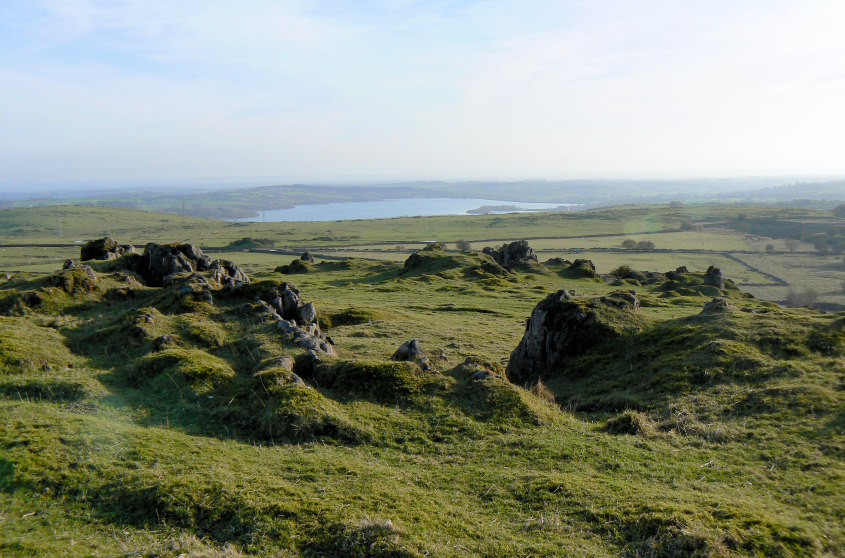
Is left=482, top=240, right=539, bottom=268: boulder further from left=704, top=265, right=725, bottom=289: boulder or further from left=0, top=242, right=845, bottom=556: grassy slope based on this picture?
left=0, top=242, right=845, bottom=556: grassy slope

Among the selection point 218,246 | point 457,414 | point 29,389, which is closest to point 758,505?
point 457,414

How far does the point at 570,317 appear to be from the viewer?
3058 centimetres

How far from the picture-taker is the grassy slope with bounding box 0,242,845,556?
38.9 ft

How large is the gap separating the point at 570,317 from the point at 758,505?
17640 mm

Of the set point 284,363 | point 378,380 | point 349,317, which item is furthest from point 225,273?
point 378,380

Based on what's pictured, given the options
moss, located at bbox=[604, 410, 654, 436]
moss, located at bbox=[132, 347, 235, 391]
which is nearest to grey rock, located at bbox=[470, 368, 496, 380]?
moss, located at bbox=[604, 410, 654, 436]

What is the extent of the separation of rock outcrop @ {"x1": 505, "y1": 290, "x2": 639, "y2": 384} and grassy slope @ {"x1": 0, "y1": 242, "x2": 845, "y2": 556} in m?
0.95

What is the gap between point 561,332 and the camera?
30.1m

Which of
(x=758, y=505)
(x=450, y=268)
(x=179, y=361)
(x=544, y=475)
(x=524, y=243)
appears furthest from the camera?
(x=524, y=243)

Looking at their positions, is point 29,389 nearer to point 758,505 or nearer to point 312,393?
point 312,393

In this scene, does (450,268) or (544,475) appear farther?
(450,268)

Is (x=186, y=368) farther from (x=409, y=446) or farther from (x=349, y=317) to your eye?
(x=349, y=317)

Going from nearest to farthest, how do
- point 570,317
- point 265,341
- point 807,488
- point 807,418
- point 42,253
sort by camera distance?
point 807,488 < point 807,418 < point 265,341 < point 570,317 < point 42,253

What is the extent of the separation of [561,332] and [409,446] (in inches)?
607
